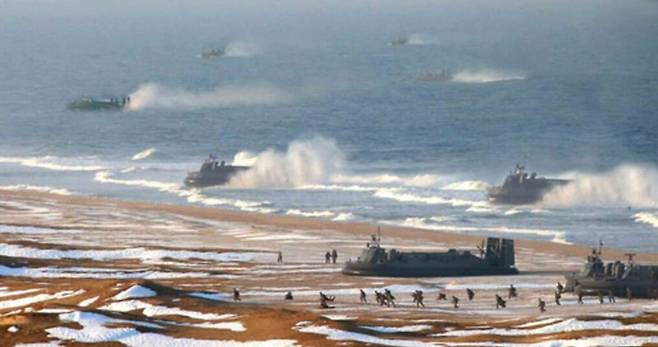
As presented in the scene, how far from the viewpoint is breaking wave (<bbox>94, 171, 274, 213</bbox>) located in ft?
481

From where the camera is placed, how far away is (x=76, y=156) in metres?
189

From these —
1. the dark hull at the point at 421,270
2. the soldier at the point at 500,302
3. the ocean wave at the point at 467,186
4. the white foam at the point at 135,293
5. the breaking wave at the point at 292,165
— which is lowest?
the soldier at the point at 500,302

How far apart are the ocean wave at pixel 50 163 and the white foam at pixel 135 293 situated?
8183 centimetres

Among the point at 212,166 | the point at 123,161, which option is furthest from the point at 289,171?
the point at 123,161

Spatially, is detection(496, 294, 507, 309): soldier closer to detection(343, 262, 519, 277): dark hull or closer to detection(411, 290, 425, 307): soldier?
detection(411, 290, 425, 307): soldier

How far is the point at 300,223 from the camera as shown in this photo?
13438cm

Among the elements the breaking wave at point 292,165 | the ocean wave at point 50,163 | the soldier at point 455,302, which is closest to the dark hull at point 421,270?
the soldier at point 455,302

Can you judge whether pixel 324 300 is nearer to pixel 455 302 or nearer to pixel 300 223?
pixel 455 302

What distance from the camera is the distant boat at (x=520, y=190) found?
5531 inches

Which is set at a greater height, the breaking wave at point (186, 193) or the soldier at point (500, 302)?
the breaking wave at point (186, 193)

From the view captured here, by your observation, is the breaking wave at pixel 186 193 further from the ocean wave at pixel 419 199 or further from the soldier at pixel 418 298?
the soldier at pixel 418 298

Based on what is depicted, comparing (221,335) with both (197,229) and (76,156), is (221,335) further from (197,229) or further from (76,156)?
(76,156)

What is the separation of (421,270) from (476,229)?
76.9ft

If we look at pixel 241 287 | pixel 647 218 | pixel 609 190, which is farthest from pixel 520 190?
pixel 241 287
